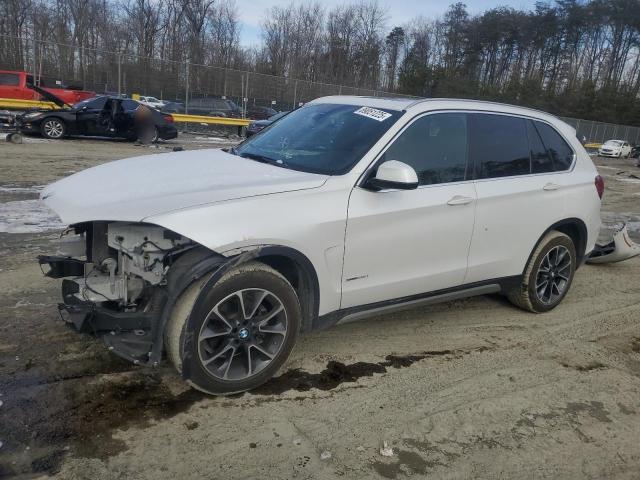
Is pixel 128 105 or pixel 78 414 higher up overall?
pixel 128 105

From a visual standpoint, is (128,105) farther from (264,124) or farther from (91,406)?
(91,406)

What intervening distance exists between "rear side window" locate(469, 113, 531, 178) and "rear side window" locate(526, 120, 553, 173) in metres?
0.06

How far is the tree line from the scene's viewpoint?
54309 millimetres

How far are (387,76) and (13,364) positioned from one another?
69.3 meters

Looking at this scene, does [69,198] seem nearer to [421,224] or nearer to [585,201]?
[421,224]

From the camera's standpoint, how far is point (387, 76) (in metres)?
68.9

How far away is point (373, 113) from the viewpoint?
14.0 feet

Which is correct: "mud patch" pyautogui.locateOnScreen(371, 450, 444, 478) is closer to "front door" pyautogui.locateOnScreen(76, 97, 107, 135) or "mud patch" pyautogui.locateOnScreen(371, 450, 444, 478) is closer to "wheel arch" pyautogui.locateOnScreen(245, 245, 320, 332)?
"wheel arch" pyautogui.locateOnScreen(245, 245, 320, 332)

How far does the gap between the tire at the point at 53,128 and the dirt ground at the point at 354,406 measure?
42.8 ft

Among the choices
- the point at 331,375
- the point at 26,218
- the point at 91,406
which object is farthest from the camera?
the point at 26,218

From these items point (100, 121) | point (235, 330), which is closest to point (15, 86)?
point (100, 121)

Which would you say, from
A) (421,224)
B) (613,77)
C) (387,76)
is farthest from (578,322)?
(613,77)

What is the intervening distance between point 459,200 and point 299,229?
148 cm

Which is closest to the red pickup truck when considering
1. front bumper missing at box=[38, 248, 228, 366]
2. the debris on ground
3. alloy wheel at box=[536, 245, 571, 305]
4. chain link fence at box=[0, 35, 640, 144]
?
chain link fence at box=[0, 35, 640, 144]
